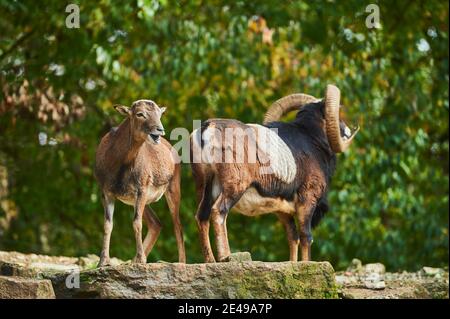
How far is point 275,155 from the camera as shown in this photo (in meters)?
11.7

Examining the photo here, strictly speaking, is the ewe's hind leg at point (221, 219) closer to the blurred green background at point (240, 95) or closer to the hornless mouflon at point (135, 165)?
the hornless mouflon at point (135, 165)

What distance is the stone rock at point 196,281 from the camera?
10.2 metres

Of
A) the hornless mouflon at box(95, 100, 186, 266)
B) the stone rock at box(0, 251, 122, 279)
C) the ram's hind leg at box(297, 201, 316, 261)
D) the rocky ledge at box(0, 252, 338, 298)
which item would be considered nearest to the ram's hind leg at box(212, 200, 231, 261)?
the rocky ledge at box(0, 252, 338, 298)

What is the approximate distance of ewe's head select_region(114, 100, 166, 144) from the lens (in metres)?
10.3

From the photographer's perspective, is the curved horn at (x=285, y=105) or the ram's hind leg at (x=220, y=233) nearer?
the ram's hind leg at (x=220, y=233)

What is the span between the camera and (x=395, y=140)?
826 inches

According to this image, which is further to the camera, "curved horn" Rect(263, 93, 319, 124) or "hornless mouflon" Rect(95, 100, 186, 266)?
"curved horn" Rect(263, 93, 319, 124)

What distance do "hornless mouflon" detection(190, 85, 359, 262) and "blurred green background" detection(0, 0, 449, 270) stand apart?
5642 mm

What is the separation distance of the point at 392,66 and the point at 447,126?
233 cm

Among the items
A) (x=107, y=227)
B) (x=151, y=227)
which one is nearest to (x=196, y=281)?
(x=107, y=227)

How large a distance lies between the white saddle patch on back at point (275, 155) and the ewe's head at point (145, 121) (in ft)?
5.18

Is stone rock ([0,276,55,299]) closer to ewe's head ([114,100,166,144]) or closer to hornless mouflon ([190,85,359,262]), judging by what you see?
ewe's head ([114,100,166,144])

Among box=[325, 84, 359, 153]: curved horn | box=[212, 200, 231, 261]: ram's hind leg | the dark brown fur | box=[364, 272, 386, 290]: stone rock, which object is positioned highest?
box=[325, 84, 359, 153]: curved horn

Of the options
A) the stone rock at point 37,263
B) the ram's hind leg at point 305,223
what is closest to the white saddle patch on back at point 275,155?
the ram's hind leg at point 305,223
